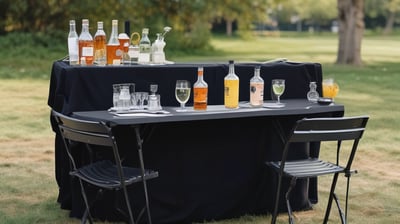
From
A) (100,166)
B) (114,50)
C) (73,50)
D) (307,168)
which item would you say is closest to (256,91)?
(307,168)

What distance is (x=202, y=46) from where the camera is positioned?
99.1 feet

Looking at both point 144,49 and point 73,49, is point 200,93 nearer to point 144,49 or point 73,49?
point 144,49

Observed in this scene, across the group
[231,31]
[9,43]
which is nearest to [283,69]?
[9,43]

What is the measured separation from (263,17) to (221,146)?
19.7 m

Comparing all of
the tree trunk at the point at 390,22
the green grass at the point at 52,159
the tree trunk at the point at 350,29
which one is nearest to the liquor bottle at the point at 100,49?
the green grass at the point at 52,159

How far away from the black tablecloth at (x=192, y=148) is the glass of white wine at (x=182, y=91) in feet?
0.77

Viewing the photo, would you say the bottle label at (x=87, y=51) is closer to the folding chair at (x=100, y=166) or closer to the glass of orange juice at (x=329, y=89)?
the folding chair at (x=100, y=166)

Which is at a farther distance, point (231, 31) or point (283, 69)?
point (231, 31)

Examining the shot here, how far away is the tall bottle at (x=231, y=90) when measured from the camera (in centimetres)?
461

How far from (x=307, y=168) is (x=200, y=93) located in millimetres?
836

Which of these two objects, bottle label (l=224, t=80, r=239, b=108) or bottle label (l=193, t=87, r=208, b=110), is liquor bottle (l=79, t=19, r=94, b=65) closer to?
bottle label (l=193, t=87, r=208, b=110)

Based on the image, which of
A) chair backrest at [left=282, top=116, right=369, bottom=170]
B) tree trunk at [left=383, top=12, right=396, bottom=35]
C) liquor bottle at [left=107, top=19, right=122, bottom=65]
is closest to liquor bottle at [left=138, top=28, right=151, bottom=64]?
liquor bottle at [left=107, top=19, right=122, bottom=65]

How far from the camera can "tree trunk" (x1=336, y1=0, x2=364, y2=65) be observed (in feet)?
70.2

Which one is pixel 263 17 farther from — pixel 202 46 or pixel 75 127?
pixel 75 127
